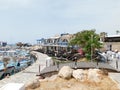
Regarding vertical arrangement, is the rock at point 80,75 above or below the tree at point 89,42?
below

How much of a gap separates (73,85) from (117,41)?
1699 inches

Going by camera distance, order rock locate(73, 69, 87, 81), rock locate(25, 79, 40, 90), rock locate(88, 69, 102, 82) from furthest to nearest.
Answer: rock locate(73, 69, 87, 81) < rock locate(88, 69, 102, 82) < rock locate(25, 79, 40, 90)

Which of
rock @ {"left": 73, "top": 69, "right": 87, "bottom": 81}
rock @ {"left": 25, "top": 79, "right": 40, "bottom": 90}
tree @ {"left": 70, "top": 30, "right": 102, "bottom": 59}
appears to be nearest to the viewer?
rock @ {"left": 25, "top": 79, "right": 40, "bottom": 90}

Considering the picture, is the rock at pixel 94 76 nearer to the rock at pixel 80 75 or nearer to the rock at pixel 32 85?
the rock at pixel 80 75

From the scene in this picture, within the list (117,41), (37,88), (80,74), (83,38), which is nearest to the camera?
(37,88)

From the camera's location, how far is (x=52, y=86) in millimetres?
15805

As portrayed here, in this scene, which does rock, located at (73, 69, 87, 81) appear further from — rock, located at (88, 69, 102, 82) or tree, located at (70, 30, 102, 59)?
tree, located at (70, 30, 102, 59)

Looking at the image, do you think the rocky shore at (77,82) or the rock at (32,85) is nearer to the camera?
the rock at (32,85)

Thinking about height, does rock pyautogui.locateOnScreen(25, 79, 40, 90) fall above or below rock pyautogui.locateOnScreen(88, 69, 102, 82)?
below

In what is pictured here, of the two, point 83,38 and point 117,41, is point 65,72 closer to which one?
point 83,38

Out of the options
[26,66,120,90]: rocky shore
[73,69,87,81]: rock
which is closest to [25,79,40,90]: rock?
[26,66,120,90]: rocky shore

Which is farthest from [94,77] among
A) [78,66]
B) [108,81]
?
[78,66]

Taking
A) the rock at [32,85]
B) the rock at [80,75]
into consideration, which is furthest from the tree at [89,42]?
the rock at [32,85]

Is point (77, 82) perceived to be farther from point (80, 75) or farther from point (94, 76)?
point (94, 76)
